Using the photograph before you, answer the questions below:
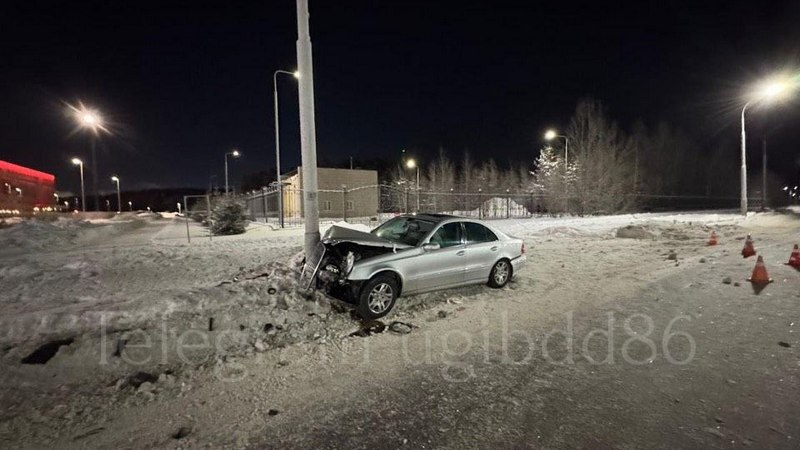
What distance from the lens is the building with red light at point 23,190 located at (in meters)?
30.9

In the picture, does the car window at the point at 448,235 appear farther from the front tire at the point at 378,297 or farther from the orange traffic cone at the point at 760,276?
the orange traffic cone at the point at 760,276

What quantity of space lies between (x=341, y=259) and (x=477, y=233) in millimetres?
2824

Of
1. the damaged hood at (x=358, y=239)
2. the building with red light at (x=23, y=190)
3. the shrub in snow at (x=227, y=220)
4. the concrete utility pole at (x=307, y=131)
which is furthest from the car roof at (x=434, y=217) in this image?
the building with red light at (x=23, y=190)

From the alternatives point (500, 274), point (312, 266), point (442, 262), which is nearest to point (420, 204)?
point (500, 274)

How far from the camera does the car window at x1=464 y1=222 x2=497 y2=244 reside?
762cm

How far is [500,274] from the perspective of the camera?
8.01 meters

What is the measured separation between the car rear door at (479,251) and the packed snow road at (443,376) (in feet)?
1.44

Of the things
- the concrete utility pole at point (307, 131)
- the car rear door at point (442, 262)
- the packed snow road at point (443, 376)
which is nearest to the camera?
the packed snow road at point (443, 376)

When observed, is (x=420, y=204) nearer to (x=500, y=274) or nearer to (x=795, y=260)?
(x=500, y=274)

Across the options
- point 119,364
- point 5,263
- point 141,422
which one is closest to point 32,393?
point 119,364

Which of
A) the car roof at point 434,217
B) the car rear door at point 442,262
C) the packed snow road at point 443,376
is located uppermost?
the car roof at point 434,217

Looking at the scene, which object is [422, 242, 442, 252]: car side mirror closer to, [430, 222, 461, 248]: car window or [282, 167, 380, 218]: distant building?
[430, 222, 461, 248]: car window

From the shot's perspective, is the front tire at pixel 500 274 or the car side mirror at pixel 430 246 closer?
the car side mirror at pixel 430 246

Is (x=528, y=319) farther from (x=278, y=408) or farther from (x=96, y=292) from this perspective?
(x=96, y=292)
